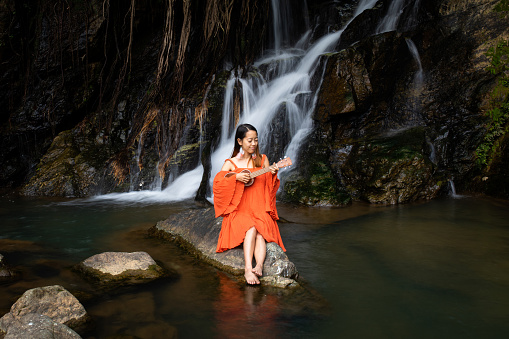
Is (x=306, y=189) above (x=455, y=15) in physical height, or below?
below

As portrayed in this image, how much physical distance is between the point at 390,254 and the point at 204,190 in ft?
14.5

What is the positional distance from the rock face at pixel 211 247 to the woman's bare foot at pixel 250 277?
0.09 metres

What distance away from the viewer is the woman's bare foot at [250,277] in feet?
11.2

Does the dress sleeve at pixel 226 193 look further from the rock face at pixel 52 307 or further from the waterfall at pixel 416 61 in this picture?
the waterfall at pixel 416 61

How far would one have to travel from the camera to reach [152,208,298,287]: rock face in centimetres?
356

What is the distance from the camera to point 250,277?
3.45 metres

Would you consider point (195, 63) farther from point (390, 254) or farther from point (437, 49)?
point (390, 254)

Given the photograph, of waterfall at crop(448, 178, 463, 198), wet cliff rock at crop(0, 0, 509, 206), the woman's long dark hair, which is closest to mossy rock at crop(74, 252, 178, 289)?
the woman's long dark hair

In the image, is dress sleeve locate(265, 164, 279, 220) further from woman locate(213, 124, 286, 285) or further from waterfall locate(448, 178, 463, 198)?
waterfall locate(448, 178, 463, 198)

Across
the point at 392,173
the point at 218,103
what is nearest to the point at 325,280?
the point at 392,173

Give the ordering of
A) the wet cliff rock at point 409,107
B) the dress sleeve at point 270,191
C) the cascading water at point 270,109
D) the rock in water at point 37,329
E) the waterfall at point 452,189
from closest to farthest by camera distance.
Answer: the rock in water at point 37,329
the dress sleeve at point 270,191
the wet cliff rock at point 409,107
the waterfall at point 452,189
the cascading water at point 270,109

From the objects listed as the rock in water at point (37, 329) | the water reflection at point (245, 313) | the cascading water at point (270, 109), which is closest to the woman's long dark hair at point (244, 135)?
the water reflection at point (245, 313)

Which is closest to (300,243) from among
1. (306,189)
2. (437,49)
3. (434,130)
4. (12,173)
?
(306,189)

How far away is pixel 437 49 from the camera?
9062mm
